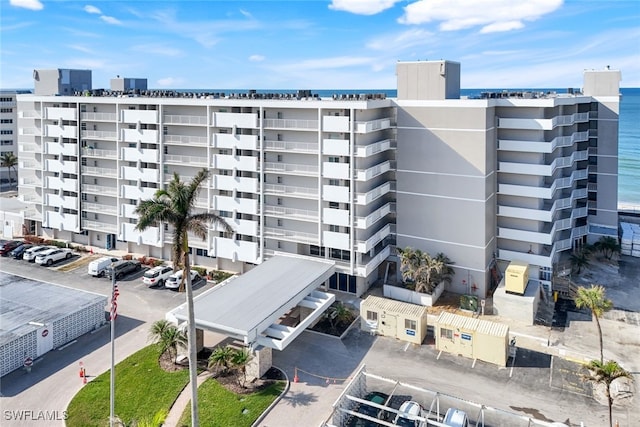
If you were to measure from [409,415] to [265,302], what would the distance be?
13358 mm

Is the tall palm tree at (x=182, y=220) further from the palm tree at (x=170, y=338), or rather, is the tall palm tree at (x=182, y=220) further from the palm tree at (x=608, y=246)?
the palm tree at (x=608, y=246)

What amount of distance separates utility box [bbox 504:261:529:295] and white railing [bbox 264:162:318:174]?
1870cm

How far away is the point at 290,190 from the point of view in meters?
46.1

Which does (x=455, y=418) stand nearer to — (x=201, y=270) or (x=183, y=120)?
(x=201, y=270)

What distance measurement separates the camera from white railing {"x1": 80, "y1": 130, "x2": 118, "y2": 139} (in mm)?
54062

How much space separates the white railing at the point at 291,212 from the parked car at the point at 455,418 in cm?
2203

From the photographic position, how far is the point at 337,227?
148 ft

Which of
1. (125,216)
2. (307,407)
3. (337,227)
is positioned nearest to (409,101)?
(337,227)

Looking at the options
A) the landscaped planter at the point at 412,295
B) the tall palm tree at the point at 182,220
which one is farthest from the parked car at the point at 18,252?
the landscaped planter at the point at 412,295

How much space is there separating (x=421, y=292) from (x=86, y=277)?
32447mm

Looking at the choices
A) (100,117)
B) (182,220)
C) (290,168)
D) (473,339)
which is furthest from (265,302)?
(100,117)

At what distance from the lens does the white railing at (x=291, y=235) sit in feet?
149

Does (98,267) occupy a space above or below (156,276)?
above

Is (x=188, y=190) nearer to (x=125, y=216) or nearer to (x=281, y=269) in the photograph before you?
(x=281, y=269)
